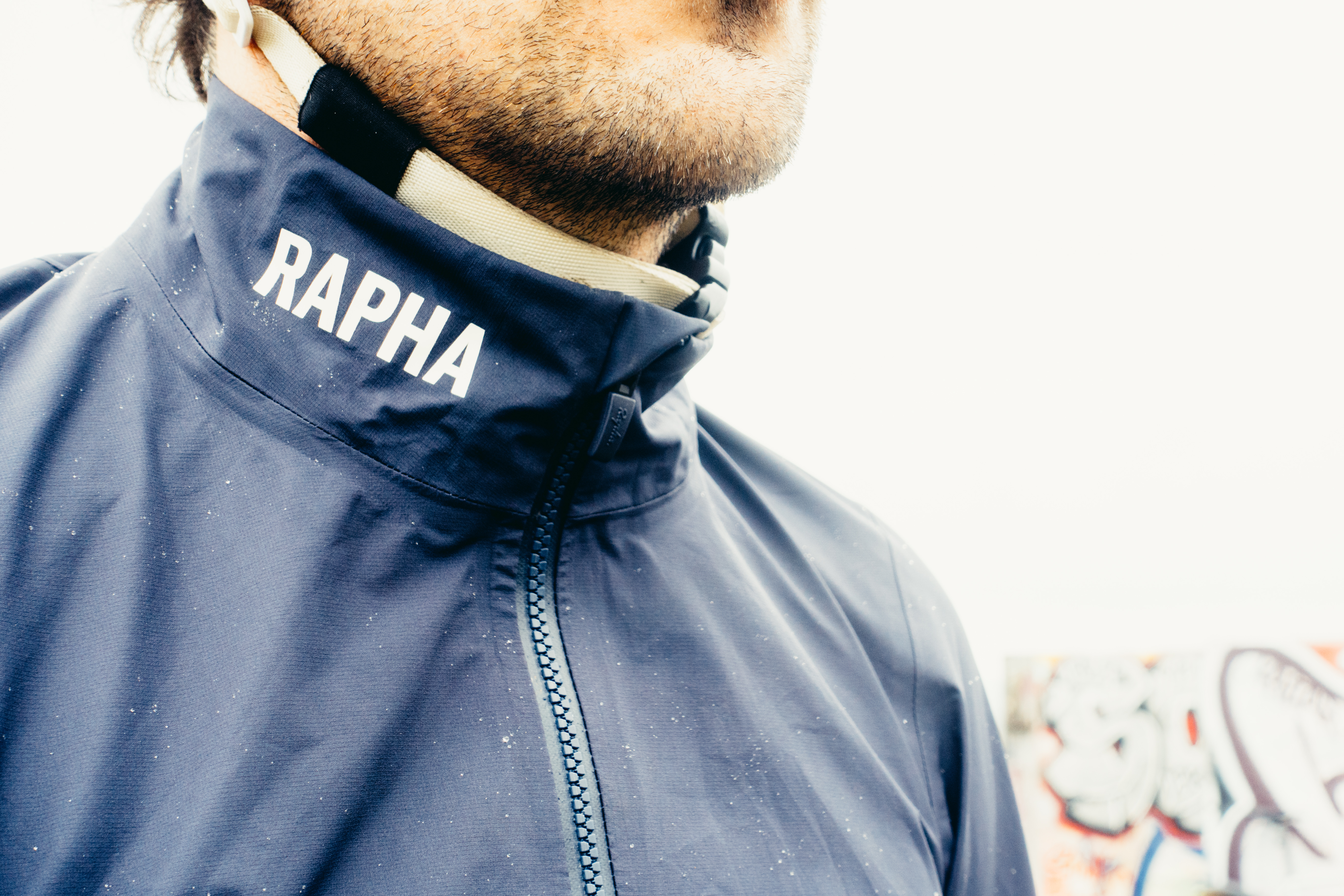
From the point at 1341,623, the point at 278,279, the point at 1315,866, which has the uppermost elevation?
the point at 278,279

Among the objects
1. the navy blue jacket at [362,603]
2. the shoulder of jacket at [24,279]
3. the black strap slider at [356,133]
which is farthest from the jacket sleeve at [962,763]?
the shoulder of jacket at [24,279]

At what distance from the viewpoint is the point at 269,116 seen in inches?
23.5

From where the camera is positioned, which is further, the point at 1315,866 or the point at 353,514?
the point at 1315,866

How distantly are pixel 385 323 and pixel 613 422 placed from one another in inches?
7.1

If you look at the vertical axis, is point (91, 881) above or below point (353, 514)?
below

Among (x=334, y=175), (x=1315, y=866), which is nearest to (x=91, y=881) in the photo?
(x=334, y=175)

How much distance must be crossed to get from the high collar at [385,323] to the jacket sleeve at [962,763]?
479 mm

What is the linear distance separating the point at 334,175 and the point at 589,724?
1.40ft

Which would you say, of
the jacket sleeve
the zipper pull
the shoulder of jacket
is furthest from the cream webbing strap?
the jacket sleeve

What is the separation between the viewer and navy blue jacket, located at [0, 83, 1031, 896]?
47 centimetres

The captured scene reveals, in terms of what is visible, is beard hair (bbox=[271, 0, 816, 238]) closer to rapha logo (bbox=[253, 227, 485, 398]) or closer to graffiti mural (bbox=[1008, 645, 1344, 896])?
rapha logo (bbox=[253, 227, 485, 398])

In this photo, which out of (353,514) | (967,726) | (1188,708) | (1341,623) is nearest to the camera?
(353,514)

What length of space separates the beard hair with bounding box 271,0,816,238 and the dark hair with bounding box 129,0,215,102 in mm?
411

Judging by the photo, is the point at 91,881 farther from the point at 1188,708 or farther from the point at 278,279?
the point at 1188,708
